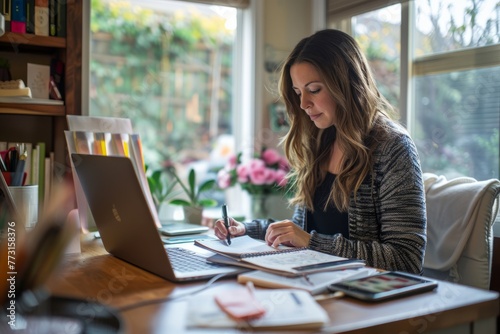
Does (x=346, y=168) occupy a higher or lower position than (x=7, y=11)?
lower

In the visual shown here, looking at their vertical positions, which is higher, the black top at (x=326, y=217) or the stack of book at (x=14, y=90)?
the stack of book at (x=14, y=90)

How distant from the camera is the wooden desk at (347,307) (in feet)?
2.74

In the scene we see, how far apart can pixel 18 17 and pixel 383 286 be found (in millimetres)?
1553

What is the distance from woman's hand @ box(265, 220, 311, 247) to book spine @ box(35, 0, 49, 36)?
1169 millimetres

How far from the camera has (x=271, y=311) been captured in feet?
2.82

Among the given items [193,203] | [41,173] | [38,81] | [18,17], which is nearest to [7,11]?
[18,17]

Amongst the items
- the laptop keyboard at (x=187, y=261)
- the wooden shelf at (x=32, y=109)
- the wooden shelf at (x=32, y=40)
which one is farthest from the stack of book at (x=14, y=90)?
the laptop keyboard at (x=187, y=261)

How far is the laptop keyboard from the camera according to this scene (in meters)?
1.19

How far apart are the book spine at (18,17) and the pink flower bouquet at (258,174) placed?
1.00m

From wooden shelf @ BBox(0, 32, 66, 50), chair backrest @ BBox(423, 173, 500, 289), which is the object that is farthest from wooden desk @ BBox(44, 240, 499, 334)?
wooden shelf @ BBox(0, 32, 66, 50)

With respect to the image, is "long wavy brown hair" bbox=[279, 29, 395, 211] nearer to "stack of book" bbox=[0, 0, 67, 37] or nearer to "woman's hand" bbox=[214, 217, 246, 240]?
"woman's hand" bbox=[214, 217, 246, 240]

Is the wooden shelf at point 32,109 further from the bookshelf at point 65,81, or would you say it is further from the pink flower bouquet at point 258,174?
the pink flower bouquet at point 258,174

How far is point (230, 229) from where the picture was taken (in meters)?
1.56

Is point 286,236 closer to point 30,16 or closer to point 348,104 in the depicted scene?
point 348,104
